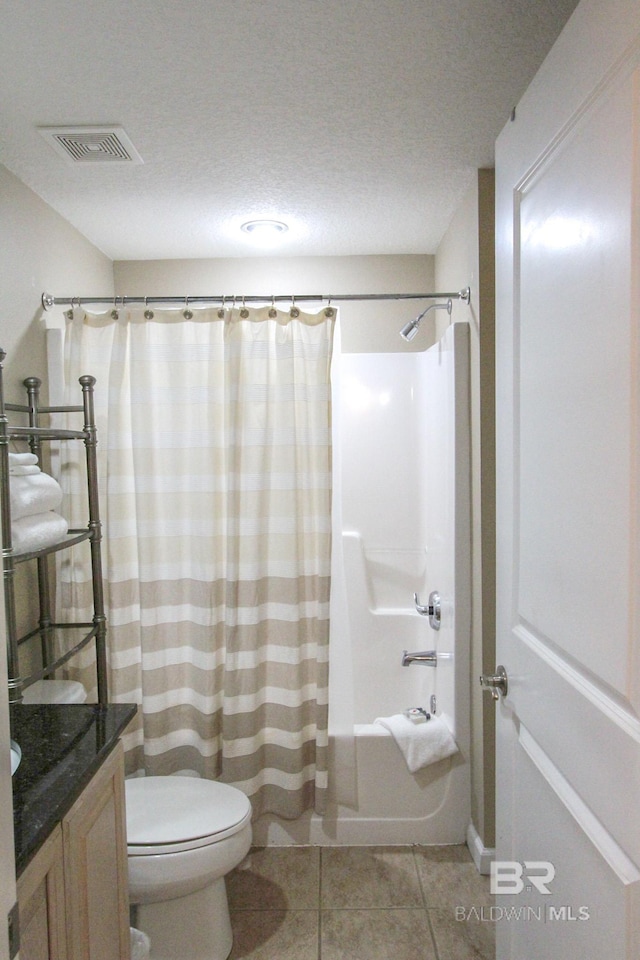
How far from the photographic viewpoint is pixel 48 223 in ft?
7.88

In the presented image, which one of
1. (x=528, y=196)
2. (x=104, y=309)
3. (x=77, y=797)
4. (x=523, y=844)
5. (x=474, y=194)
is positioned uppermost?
(x=474, y=194)

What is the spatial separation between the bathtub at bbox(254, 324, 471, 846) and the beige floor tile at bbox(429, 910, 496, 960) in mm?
404

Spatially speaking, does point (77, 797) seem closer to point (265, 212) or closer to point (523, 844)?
point (523, 844)

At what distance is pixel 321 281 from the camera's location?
316cm

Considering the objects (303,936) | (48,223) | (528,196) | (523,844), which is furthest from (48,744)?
(48,223)

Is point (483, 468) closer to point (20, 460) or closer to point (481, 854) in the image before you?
point (481, 854)

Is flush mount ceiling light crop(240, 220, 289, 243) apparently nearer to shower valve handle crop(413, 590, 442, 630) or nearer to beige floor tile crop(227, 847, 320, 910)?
shower valve handle crop(413, 590, 442, 630)

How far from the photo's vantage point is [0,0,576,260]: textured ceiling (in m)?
1.41

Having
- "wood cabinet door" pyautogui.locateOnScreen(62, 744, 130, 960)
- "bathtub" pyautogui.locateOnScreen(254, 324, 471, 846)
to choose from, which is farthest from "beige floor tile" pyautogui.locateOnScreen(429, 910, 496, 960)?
"wood cabinet door" pyautogui.locateOnScreen(62, 744, 130, 960)

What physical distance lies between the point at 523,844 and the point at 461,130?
6.12 ft

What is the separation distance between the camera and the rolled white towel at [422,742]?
238 centimetres

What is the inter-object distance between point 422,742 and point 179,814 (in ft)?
3.03

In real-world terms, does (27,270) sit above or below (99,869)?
above

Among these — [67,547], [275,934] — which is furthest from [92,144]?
[275,934]
